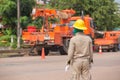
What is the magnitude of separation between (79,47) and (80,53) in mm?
133

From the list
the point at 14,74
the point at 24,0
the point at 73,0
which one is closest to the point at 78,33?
the point at 14,74

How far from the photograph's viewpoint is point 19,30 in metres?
44.1

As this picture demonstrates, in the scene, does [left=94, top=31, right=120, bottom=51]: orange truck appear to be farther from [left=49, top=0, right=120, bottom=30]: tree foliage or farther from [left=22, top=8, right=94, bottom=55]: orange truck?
[left=49, top=0, right=120, bottom=30]: tree foliage

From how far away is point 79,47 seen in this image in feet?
32.5

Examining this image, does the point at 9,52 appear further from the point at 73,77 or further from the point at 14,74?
the point at 73,77

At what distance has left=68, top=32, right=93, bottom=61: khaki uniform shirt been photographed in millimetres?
9820

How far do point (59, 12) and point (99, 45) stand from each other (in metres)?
8.18

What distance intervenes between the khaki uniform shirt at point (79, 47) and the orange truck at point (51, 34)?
2499cm

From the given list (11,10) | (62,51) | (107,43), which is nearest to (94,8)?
(11,10)

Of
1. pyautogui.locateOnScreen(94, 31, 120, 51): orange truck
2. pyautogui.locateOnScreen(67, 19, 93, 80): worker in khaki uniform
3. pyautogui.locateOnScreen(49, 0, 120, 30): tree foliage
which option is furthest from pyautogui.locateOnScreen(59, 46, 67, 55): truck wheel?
pyautogui.locateOnScreen(67, 19, 93, 80): worker in khaki uniform

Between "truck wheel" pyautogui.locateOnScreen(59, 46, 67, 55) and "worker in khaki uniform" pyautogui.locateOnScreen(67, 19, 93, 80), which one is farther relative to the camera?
"truck wheel" pyautogui.locateOnScreen(59, 46, 67, 55)

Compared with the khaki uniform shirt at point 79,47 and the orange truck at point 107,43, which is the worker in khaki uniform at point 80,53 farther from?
the orange truck at point 107,43

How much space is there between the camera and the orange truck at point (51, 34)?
3525 centimetres

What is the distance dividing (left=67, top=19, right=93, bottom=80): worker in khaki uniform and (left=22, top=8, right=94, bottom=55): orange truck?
2493 centimetres
